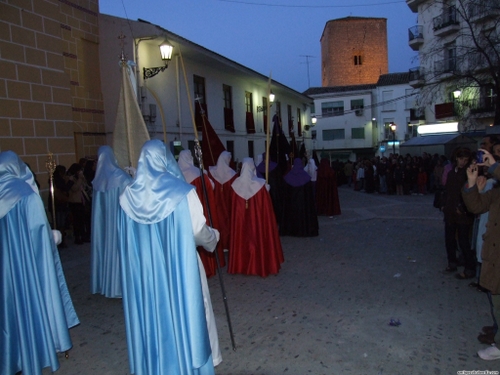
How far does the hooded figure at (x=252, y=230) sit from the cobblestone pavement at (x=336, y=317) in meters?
0.22

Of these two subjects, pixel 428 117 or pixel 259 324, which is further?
pixel 428 117

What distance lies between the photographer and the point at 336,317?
4.86m

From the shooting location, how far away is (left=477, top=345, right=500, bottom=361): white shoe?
376 cm

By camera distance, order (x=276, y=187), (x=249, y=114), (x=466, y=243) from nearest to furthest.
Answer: (x=466, y=243) → (x=276, y=187) → (x=249, y=114)

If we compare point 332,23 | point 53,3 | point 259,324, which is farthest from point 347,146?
point 259,324

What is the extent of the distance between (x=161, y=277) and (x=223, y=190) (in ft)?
16.0

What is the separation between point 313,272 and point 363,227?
4.11 meters

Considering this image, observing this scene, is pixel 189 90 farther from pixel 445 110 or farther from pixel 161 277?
pixel 445 110

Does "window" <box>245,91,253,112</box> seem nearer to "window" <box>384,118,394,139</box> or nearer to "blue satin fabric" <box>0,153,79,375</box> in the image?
"blue satin fabric" <box>0,153,79,375</box>

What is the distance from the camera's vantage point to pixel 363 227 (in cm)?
1039

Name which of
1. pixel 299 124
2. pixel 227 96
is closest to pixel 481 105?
pixel 299 124

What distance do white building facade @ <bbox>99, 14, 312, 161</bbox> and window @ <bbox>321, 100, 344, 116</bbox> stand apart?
14.1 meters

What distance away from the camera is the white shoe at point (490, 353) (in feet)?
12.3

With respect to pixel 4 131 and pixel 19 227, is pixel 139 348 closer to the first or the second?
pixel 19 227
